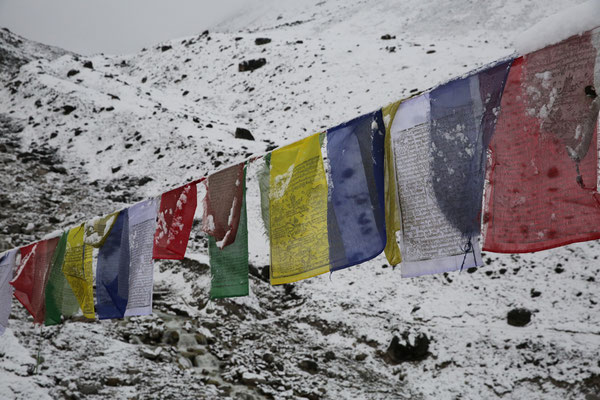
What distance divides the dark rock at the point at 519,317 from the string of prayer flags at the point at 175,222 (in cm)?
476

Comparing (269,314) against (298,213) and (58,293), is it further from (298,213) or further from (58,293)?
A: (298,213)

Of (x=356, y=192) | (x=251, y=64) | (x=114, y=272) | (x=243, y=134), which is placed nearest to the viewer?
(x=356, y=192)

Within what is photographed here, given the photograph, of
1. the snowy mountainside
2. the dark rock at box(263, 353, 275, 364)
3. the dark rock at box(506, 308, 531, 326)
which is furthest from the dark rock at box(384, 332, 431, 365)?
the dark rock at box(263, 353, 275, 364)

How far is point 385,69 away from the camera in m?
17.9

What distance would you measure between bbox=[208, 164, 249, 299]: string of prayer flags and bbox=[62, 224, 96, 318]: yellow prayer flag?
77.3 inches

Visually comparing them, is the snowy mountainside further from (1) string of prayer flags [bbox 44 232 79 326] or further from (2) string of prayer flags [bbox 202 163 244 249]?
(2) string of prayer flags [bbox 202 163 244 249]

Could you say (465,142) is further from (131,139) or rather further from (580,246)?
(131,139)

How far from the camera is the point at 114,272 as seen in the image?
5.14 metres

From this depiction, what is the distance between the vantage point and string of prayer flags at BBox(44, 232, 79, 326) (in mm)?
5609

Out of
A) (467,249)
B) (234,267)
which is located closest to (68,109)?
(234,267)

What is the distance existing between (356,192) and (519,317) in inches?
177

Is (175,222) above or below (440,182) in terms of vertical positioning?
above

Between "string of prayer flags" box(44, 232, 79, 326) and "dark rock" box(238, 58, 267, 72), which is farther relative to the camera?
"dark rock" box(238, 58, 267, 72)

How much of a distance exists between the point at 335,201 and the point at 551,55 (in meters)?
1.66
